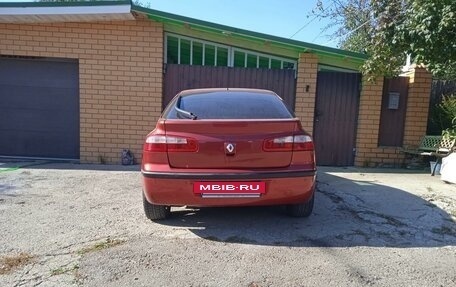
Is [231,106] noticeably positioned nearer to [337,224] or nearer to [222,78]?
[337,224]

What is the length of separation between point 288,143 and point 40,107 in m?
6.26

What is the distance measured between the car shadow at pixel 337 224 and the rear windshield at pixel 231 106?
1184mm

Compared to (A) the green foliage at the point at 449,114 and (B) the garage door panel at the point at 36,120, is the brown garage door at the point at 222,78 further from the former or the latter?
(A) the green foliage at the point at 449,114

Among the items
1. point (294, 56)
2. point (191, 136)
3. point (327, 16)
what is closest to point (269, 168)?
point (191, 136)

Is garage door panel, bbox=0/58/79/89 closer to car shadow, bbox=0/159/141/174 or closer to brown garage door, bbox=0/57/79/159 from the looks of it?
brown garage door, bbox=0/57/79/159

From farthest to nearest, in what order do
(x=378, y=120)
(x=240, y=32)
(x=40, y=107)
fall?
(x=40, y=107) < (x=378, y=120) < (x=240, y=32)

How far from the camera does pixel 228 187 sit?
3629 millimetres

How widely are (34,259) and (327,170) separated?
5591mm

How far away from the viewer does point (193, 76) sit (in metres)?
7.80

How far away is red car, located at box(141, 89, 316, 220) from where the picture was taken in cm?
362

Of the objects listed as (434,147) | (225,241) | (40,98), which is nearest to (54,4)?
(40,98)

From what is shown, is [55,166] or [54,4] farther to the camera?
[55,166]

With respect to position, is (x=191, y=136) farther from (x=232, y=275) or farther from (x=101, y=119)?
(x=101, y=119)

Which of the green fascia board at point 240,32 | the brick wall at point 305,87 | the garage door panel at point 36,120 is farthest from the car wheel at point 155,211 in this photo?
the garage door panel at point 36,120
